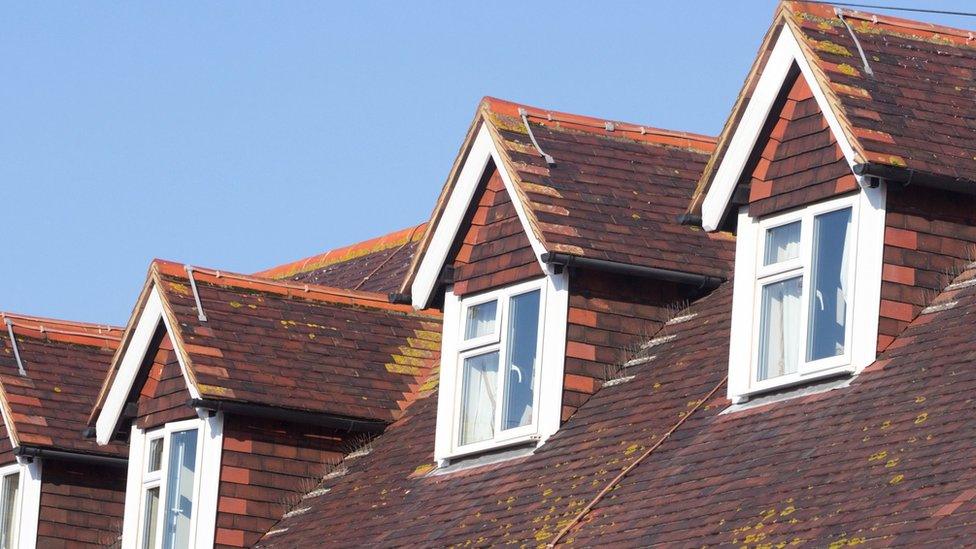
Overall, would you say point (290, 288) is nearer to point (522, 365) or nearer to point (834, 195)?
point (522, 365)

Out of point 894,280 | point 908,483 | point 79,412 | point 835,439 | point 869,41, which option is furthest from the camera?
point 79,412

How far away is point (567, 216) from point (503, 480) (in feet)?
6.86

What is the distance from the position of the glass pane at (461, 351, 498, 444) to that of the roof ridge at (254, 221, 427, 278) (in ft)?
22.1

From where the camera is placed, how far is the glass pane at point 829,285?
1252 cm

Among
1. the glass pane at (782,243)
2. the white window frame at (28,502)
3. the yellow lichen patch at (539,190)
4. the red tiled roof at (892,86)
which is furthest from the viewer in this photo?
the white window frame at (28,502)

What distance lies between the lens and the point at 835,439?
1138 centimetres

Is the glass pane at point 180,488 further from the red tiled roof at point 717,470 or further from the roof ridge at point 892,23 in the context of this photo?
the roof ridge at point 892,23

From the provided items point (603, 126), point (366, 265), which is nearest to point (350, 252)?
point (366, 265)

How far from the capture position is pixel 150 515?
17.7 meters

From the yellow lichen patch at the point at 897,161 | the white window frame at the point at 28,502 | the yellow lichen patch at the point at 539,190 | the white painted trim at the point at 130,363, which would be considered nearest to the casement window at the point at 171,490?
the white painted trim at the point at 130,363

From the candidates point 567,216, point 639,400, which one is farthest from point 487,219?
point 639,400

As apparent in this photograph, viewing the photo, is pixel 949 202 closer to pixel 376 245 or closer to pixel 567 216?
pixel 567 216

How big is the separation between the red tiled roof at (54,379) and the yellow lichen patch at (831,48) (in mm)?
9208

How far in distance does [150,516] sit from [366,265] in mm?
5761
